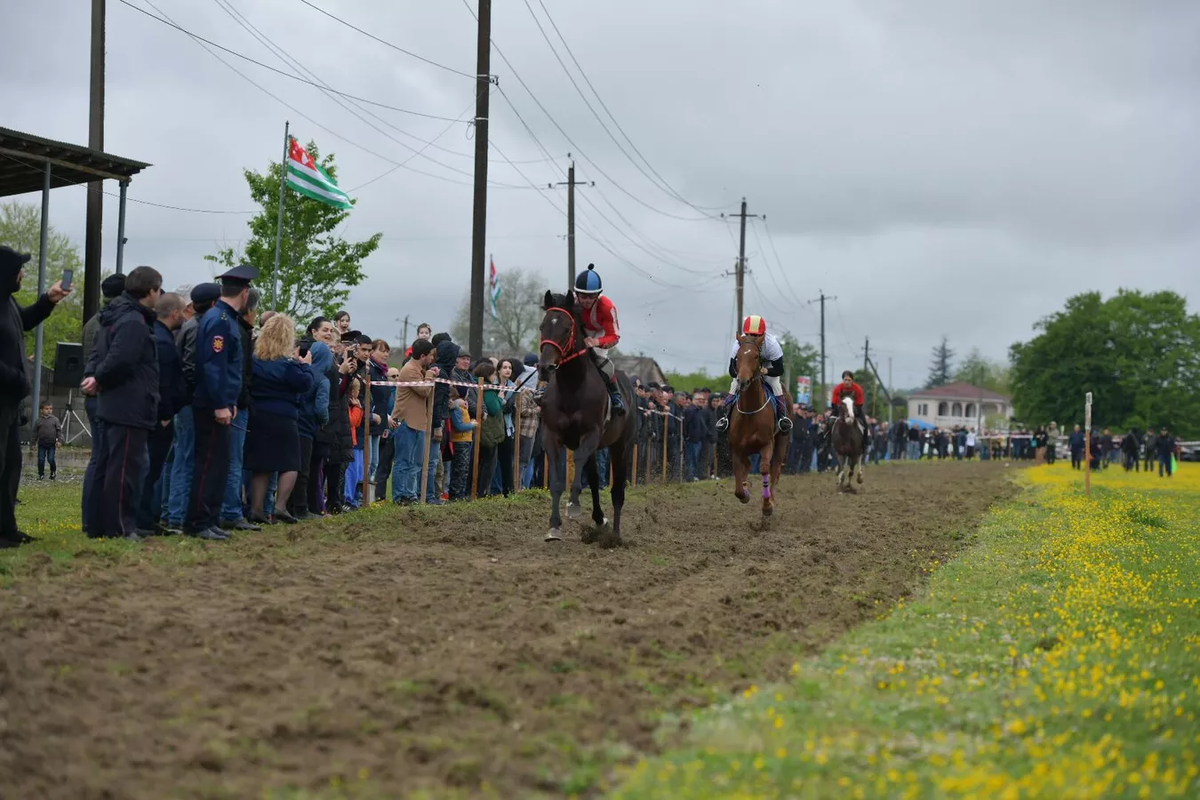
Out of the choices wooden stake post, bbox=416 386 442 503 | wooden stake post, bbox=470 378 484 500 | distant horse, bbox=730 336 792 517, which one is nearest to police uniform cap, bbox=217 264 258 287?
wooden stake post, bbox=416 386 442 503

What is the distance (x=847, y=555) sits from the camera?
12938 millimetres

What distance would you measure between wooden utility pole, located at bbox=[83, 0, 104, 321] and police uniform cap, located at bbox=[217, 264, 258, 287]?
11591 millimetres

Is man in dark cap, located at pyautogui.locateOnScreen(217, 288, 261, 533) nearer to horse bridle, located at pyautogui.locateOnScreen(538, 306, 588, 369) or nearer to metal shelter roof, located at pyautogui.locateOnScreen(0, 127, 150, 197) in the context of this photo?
horse bridle, located at pyautogui.locateOnScreen(538, 306, 588, 369)

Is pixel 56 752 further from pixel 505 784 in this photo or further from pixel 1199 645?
pixel 1199 645

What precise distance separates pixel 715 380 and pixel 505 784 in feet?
349

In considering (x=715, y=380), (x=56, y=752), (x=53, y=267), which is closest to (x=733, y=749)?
(x=56, y=752)

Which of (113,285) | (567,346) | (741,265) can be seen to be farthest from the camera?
(741,265)

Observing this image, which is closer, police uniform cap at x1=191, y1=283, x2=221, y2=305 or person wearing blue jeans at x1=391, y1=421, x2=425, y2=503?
police uniform cap at x1=191, y1=283, x2=221, y2=305

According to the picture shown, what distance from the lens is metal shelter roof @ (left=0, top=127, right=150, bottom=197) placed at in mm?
18156

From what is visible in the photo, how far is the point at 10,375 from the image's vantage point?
9711 mm

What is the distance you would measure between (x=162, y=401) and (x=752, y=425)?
8.42m

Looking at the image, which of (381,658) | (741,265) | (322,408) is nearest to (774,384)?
(322,408)

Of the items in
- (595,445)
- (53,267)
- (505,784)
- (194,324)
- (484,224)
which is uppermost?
(53,267)

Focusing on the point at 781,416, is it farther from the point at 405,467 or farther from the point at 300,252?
the point at 300,252
